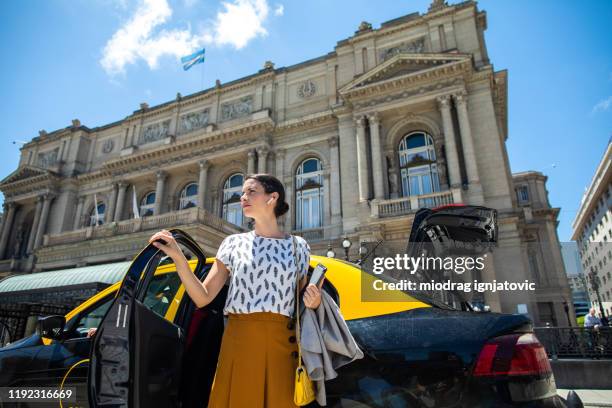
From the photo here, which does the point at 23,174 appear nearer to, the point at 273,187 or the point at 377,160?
the point at 377,160

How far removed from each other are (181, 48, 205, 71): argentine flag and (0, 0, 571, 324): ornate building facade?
2.17 meters

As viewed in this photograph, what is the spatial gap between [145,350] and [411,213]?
624 inches

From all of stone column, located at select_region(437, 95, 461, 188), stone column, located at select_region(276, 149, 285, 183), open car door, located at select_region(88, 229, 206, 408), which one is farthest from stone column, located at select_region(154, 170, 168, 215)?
open car door, located at select_region(88, 229, 206, 408)

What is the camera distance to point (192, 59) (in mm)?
26609

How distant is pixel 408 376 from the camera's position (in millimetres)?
1982

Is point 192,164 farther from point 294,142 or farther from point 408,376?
point 408,376

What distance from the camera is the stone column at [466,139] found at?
17478mm

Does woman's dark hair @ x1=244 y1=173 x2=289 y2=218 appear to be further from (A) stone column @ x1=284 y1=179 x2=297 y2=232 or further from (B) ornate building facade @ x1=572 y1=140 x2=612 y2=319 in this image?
(B) ornate building facade @ x1=572 y1=140 x2=612 y2=319

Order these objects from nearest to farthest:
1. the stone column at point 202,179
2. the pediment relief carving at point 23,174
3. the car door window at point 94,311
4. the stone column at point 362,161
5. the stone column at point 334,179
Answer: the car door window at point 94,311
the stone column at point 362,161
the stone column at point 334,179
the stone column at point 202,179
the pediment relief carving at point 23,174

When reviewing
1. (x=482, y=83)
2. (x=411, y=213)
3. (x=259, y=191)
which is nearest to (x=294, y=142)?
(x=411, y=213)

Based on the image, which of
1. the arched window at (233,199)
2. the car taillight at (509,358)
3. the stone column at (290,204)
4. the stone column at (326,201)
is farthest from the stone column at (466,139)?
the car taillight at (509,358)

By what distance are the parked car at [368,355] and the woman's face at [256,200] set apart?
1.40 ft

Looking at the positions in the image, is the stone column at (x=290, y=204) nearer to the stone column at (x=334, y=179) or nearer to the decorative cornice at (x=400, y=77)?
the stone column at (x=334, y=179)

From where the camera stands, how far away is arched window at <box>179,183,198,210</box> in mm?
25766
